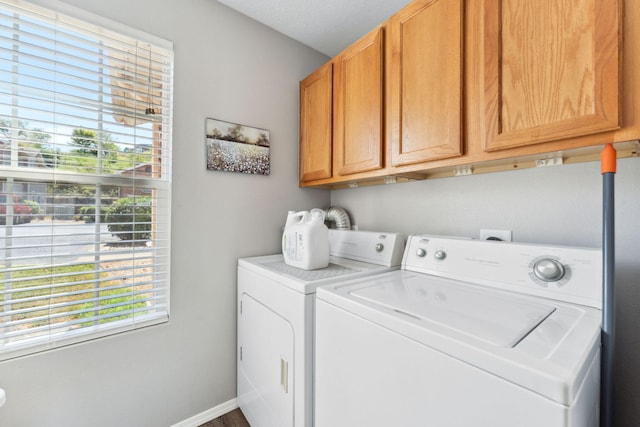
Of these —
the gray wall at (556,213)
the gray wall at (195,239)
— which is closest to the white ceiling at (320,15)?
the gray wall at (195,239)

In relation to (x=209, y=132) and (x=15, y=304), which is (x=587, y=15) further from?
(x=15, y=304)

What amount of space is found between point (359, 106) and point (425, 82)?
437mm

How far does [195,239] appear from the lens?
5.44 ft

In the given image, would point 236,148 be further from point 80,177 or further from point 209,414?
point 209,414

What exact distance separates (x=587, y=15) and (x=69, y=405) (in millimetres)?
2626

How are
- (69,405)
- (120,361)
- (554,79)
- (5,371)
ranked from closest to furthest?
(554,79) < (5,371) < (69,405) < (120,361)

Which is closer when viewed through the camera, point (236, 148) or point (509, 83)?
point (509, 83)

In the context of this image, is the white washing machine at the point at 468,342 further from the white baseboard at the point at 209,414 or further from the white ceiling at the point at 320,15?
the white ceiling at the point at 320,15

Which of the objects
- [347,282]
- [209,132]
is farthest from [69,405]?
[209,132]

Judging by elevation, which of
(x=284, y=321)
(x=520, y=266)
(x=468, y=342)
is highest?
(x=520, y=266)

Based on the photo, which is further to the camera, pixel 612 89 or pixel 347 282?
pixel 347 282

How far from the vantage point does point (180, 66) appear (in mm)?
1599

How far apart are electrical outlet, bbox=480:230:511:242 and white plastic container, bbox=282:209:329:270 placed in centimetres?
84

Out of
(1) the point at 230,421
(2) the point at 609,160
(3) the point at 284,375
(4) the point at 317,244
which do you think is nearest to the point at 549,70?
(2) the point at 609,160
